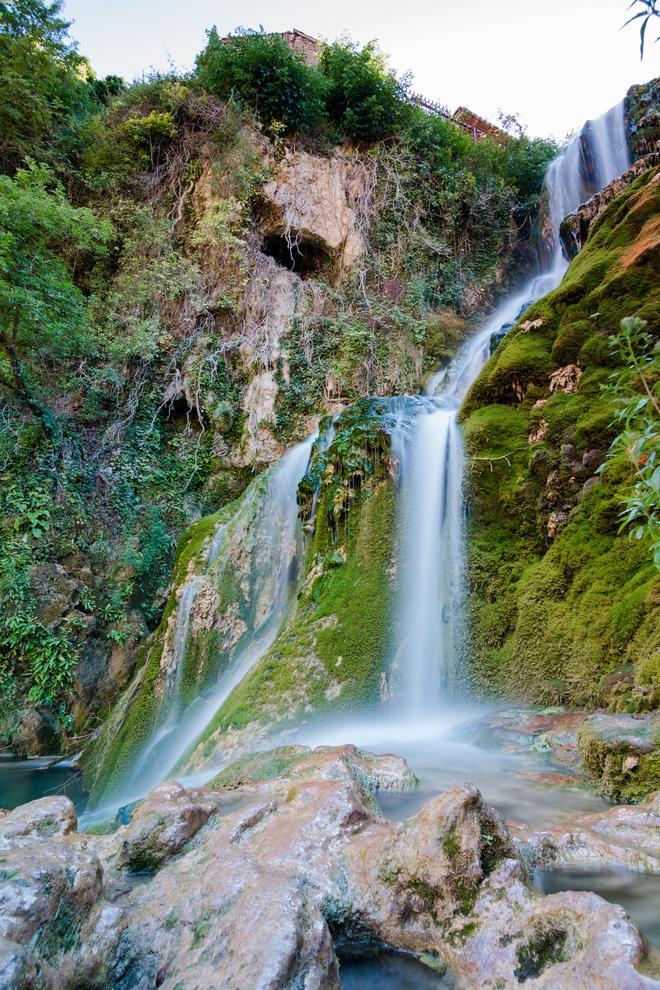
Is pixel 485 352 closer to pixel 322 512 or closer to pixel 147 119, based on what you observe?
pixel 322 512

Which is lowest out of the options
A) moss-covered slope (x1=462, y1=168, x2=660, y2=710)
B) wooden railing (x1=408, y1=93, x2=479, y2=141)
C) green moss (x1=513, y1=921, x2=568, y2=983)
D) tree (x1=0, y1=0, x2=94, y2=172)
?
green moss (x1=513, y1=921, x2=568, y2=983)

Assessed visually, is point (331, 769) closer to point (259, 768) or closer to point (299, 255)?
point (259, 768)

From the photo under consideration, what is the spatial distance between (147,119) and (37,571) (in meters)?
11.1

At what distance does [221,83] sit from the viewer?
12914 mm

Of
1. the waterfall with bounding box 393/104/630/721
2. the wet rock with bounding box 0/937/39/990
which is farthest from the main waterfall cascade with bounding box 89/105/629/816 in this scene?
the wet rock with bounding box 0/937/39/990

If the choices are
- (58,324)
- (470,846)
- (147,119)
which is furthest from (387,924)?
(147,119)

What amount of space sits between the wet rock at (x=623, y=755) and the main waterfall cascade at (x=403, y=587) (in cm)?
195

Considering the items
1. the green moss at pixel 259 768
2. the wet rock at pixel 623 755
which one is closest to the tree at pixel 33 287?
the green moss at pixel 259 768

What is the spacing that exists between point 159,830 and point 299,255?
528 inches

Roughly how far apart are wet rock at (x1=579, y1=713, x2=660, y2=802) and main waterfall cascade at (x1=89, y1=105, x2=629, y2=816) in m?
1.95

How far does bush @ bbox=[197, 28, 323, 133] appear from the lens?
12.6 meters

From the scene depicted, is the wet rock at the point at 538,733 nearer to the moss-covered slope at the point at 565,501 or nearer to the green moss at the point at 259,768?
the moss-covered slope at the point at 565,501

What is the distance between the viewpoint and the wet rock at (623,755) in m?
2.50

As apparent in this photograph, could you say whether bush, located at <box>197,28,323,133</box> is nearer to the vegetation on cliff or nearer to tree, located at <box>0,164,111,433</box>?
the vegetation on cliff
